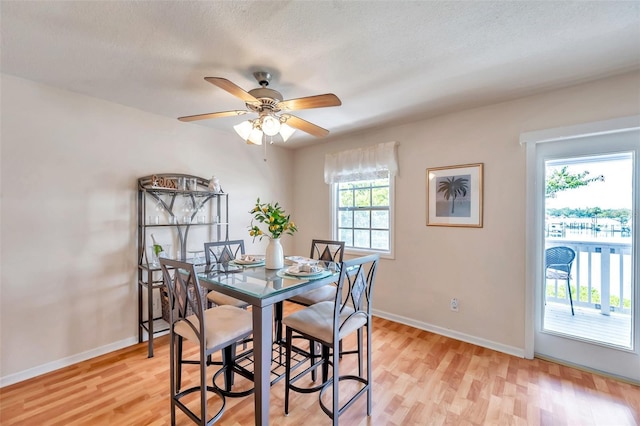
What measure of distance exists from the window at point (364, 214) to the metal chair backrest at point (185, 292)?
2451mm

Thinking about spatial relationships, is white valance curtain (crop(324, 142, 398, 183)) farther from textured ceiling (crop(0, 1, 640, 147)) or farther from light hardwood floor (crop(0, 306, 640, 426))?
light hardwood floor (crop(0, 306, 640, 426))

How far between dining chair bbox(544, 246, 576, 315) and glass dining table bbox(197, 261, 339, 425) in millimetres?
2009

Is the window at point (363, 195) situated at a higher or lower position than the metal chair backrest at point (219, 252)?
higher

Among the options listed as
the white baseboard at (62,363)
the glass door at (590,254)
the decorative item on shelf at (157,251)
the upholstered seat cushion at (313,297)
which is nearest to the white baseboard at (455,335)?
the glass door at (590,254)

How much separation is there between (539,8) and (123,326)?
13.2ft

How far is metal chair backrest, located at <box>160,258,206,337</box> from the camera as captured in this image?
1.51 m

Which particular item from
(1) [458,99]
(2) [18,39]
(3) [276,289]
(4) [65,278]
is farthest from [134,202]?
(1) [458,99]

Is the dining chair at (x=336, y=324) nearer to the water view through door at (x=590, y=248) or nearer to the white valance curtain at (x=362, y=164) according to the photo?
the white valance curtain at (x=362, y=164)

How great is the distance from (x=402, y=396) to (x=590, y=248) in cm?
208

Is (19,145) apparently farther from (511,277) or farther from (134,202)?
(511,277)

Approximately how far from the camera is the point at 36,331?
2240 mm

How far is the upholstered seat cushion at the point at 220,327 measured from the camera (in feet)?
5.20

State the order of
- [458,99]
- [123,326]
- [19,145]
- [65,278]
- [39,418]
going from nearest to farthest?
1. [39,418]
2. [19,145]
3. [65,278]
4. [458,99]
5. [123,326]

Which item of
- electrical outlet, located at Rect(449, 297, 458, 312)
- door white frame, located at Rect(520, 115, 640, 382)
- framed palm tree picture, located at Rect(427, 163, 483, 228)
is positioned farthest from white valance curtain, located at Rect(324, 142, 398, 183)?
electrical outlet, located at Rect(449, 297, 458, 312)
